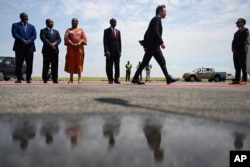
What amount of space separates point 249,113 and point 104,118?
4.97 feet

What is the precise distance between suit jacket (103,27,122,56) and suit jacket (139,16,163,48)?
1.46 metres

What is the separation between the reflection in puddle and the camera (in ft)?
4.56

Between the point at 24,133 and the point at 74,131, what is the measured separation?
0.33 m

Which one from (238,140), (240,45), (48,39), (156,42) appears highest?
(48,39)

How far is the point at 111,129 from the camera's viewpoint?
211 centimetres

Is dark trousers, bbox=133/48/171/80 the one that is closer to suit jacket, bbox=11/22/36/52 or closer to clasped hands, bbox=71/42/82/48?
clasped hands, bbox=71/42/82/48

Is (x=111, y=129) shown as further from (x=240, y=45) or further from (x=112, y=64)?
(x=240, y=45)

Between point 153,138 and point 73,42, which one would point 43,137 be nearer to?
point 153,138

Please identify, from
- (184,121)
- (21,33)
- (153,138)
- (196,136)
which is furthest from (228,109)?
(21,33)

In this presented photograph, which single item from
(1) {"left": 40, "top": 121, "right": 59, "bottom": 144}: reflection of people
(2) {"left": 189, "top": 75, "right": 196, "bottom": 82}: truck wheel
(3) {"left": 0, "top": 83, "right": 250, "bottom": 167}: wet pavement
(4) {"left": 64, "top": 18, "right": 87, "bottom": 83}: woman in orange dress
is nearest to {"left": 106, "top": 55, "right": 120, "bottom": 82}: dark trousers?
(4) {"left": 64, "top": 18, "right": 87, "bottom": 83}: woman in orange dress

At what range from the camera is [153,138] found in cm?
186

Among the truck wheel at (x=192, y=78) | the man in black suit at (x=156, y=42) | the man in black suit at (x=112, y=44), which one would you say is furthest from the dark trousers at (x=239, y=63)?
the truck wheel at (x=192, y=78)

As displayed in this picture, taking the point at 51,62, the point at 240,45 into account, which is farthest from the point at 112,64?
the point at 240,45

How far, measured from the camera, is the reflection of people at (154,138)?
1499 millimetres
